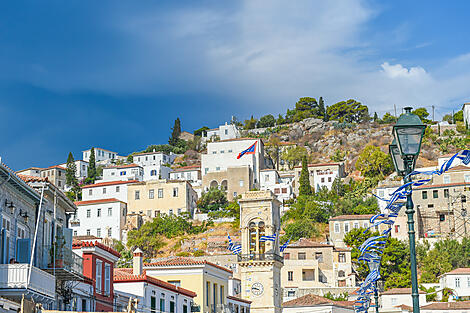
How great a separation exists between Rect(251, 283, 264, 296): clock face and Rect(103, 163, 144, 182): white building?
90.0 m

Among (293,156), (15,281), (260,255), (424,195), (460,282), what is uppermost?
(293,156)

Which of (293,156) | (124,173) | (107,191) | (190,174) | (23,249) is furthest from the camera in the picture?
(293,156)

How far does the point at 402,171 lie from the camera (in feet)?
40.7

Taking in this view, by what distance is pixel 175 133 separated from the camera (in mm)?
188750

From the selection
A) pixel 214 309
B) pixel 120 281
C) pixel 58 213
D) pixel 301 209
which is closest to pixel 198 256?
pixel 301 209

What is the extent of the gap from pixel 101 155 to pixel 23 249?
15803 centimetres

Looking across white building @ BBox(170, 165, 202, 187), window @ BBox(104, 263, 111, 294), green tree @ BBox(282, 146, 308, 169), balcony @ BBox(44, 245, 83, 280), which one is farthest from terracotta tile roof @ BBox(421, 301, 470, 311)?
green tree @ BBox(282, 146, 308, 169)

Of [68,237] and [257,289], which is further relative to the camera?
[257,289]

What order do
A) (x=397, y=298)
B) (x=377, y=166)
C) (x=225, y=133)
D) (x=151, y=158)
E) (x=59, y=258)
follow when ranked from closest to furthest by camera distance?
(x=59, y=258)
(x=397, y=298)
(x=377, y=166)
(x=151, y=158)
(x=225, y=133)

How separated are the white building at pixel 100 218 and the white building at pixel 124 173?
22971 millimetres

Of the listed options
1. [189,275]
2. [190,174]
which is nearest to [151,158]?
[190,174]

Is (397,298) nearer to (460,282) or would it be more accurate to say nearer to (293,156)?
(460,282)

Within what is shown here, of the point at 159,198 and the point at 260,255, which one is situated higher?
the point at 159,198

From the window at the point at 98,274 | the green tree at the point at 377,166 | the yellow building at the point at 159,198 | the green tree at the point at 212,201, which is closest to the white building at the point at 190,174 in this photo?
the green tree at the point at 212,201
